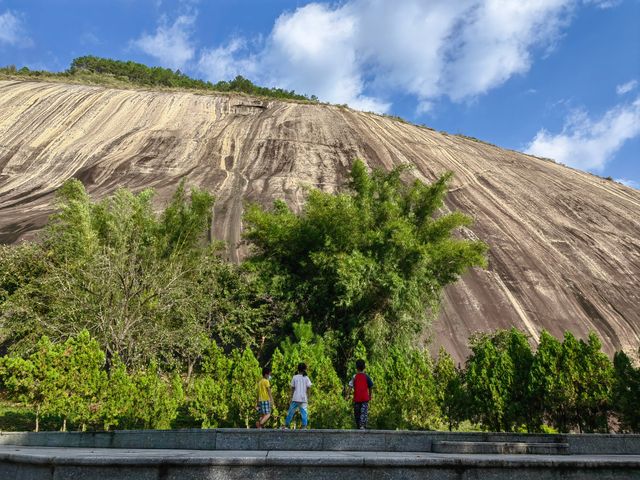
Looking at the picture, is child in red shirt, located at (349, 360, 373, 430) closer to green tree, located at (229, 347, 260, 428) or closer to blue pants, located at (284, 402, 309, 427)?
blue pants, located at (284, 402, 309, 427)

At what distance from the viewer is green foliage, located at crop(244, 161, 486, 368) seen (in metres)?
14.7

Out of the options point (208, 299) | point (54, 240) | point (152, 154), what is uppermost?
point (152, 154)

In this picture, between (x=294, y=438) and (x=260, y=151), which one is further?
(x=260, y=151)

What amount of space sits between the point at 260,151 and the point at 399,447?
27639 millimetres

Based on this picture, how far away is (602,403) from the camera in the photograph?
11664 mm

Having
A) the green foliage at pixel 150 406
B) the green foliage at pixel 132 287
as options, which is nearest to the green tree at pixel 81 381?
the green foliage at pixel 150 406

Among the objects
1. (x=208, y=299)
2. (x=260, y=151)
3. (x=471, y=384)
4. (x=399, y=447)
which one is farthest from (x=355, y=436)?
(x=260, y=151)

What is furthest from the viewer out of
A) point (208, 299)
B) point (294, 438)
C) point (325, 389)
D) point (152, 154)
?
point (152, 154)

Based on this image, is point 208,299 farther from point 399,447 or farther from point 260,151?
point 260,151

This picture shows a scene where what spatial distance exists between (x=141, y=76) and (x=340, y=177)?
151 feet

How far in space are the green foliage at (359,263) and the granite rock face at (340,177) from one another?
16.6 ft

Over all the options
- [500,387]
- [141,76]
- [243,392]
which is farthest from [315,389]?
[141,76]

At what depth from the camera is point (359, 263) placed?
47.1 feet

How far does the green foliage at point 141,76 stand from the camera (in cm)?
5519
